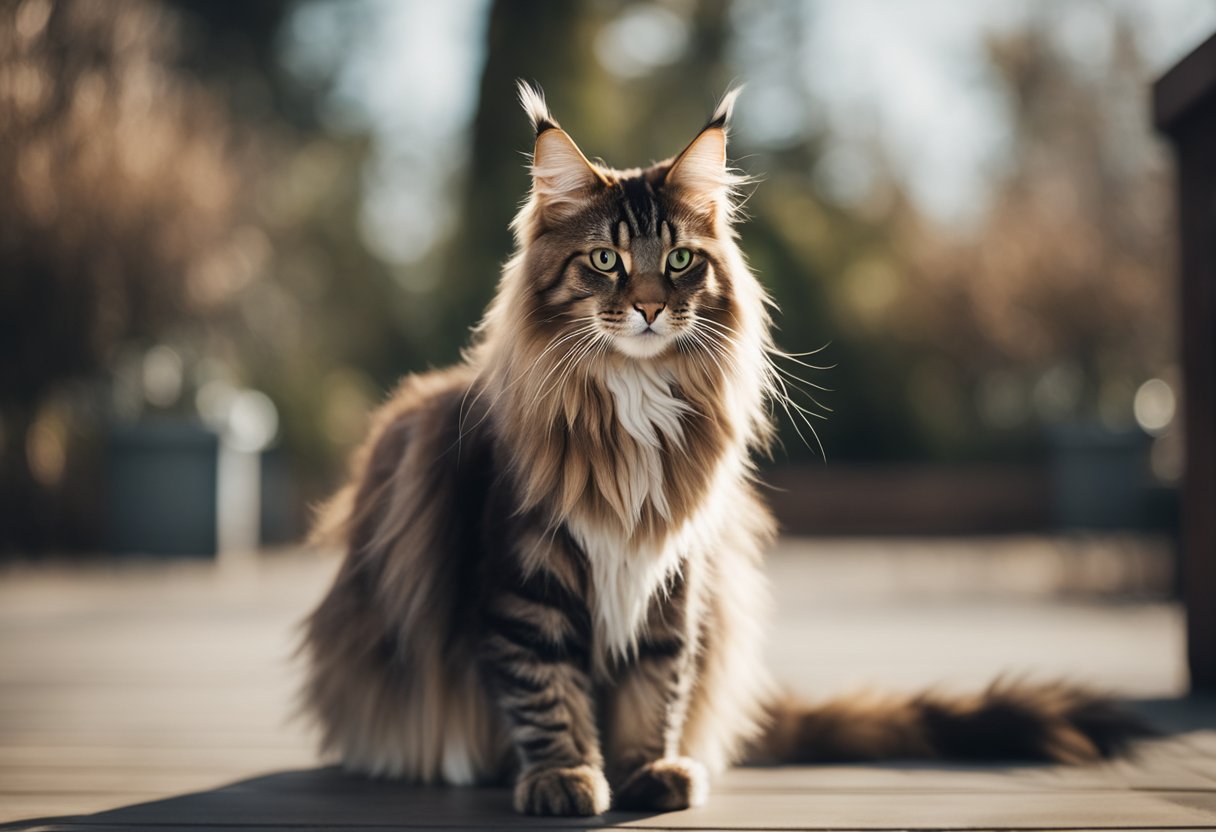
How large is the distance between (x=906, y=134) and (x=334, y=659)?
13713mm

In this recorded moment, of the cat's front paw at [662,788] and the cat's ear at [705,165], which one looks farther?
the cat's ear at [705,165]

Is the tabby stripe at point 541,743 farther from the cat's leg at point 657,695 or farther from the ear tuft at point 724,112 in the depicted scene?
the ear tuft at point 724,112

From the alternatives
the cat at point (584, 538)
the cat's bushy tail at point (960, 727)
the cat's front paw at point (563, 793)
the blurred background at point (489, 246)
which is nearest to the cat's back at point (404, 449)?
the cat at point (584, 538)

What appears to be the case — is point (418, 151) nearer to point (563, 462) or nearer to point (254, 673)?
point (254, 673)

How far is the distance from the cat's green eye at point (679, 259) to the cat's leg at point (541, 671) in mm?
563

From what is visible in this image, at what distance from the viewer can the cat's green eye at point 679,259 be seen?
1.85 metres

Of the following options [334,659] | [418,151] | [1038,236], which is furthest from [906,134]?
[334,659]

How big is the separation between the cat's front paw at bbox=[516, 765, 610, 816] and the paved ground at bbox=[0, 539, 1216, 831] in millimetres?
37

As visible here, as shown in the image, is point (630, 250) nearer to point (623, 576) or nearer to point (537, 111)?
point (537, 111)

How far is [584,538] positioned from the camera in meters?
1.76

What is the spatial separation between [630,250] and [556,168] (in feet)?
0.71

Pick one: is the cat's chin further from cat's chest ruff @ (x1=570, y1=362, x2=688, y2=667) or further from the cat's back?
the cat's back

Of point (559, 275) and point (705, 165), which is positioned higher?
point (705, 165)

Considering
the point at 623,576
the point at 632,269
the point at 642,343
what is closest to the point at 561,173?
the point at 632,269
